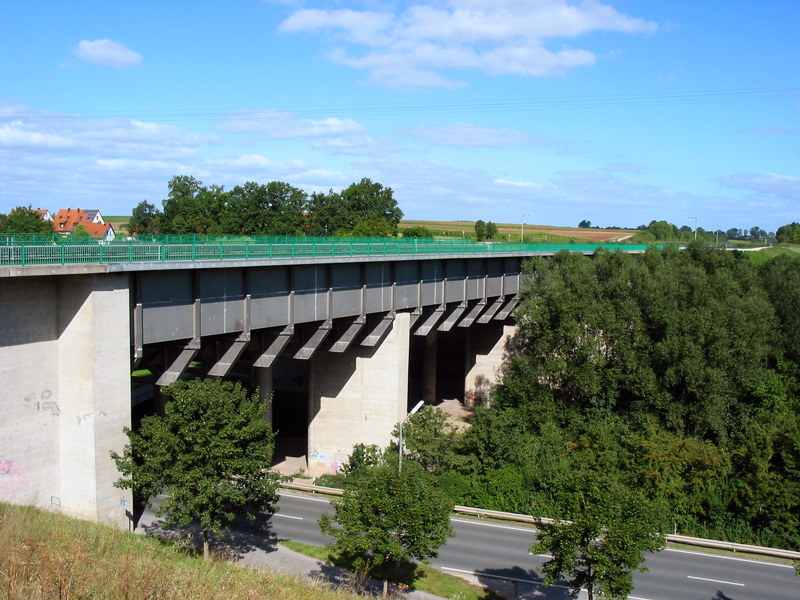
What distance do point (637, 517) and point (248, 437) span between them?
10.1 m

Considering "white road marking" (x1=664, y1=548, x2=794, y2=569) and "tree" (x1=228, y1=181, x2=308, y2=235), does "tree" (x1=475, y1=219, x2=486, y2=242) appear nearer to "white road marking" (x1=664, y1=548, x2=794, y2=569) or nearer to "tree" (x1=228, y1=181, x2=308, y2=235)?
"tree" (x1=228, y1=181, x2=308, y2=235)

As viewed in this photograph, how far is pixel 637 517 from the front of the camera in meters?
16.5

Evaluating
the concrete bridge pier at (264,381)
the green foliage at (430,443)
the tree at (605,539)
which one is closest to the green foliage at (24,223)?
the concrete bridge pier at (264,381)

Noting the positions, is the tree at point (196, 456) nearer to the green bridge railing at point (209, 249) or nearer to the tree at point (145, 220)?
the green bridge railing at point (209, 249)

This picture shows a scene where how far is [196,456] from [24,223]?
46.3m

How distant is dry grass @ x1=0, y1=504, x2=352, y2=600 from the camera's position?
1059 centimetres

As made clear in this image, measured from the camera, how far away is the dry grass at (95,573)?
34.8 ft

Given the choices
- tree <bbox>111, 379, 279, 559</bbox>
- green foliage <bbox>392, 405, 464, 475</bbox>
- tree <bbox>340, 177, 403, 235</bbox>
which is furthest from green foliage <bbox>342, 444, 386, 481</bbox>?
tree <bbox>340, 177, 403, 235</bbox>

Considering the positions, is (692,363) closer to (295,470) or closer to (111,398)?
(295,470)

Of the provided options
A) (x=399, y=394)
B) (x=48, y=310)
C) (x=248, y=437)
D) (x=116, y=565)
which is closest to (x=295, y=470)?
(x=399, y=394)

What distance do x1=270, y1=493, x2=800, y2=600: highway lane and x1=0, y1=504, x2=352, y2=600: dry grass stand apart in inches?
287

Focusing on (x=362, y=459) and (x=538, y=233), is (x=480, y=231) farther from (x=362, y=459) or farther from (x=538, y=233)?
(x=362, y=459)

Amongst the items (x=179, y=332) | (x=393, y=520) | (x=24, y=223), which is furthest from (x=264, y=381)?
(x=24, y=223)

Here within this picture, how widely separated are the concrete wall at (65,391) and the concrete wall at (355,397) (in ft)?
48.9
